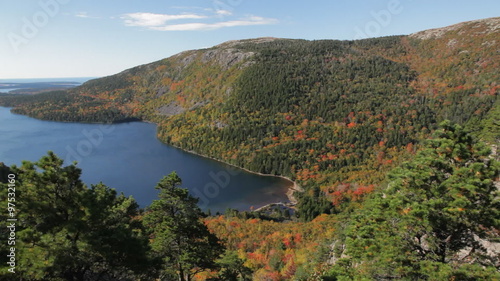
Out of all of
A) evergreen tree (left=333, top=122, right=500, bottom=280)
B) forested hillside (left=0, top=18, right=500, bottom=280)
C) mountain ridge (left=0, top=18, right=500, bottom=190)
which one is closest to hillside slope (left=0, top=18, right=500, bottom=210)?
mountain ridge (left=0, top=18, right=500, bottom=190)

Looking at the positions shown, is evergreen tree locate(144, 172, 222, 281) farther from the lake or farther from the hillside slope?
the hillside slope

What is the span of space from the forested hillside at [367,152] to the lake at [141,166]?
991 centimetres

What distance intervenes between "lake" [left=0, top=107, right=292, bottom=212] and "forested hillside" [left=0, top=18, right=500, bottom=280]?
991 centimetres

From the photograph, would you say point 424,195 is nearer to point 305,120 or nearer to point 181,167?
point 181,167

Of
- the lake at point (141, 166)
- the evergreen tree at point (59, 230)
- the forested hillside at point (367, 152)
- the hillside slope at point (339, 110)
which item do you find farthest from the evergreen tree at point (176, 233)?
the hillside slope at point (339, 110)

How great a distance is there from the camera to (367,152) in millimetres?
119688

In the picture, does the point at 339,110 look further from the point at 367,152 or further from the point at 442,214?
the point at 442,214

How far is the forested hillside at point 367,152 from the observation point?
36.6 ft

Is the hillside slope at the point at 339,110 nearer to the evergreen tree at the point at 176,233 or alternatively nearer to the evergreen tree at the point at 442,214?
the evergreen tree at the point at 176,233

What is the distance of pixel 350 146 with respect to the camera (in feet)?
410

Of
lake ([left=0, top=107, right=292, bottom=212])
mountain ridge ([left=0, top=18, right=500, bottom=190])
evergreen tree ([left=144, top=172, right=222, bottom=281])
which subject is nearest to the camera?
evergreen tree ([left=144, top=172, right=222, bottom=281])

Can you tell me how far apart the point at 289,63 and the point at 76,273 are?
197174mm

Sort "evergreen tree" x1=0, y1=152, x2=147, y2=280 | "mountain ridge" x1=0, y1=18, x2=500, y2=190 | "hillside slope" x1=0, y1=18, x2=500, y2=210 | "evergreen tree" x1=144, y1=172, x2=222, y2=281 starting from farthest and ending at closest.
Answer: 1. "mountain ridge" x1=0, y1=18, x2=500, y2=190
2. "hillside slope" x1=0, y1=18, x2=500, y2=210
3. "evergreen tree" x1=144, y1=172, x2=222, y2=281
4. "evergreen tree" x1=0, y1=152, x2=147, y2=280

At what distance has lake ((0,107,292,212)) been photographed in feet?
311
